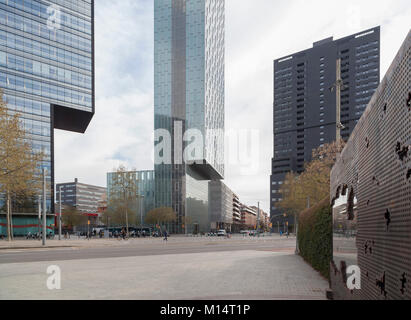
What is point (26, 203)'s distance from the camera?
7131 centimetres

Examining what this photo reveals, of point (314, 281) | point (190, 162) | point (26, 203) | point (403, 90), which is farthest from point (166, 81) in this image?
point (403, 90)

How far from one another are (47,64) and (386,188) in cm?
8556

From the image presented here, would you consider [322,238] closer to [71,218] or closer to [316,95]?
[71,218]

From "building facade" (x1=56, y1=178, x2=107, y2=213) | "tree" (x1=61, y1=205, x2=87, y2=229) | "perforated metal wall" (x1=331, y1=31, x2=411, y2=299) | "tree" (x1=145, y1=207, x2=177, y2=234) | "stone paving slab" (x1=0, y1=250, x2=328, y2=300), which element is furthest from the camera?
"building facade" (x1=56, y1=178, x2=107, y2=213)

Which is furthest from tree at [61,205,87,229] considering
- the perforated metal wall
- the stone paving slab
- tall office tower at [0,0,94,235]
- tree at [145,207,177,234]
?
the perforated metal wall

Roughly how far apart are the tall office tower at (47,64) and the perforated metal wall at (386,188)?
248 ft

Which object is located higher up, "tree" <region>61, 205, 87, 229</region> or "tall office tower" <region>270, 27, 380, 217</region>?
"tall office tower" <region>270, 27, 380, 217</region>

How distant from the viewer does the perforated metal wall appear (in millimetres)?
3035

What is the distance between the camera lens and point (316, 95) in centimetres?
13812

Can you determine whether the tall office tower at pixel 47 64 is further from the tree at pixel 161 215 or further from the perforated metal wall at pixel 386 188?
the perforated metal wall at pixel 386 188

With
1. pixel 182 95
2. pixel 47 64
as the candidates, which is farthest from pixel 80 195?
pixel 182 95

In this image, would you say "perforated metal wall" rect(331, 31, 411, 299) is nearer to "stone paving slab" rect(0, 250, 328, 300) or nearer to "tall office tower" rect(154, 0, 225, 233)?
"stone paving slab" rect(0, 250, 328, 300)

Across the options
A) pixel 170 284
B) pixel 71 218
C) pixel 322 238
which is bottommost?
pixel 71 218

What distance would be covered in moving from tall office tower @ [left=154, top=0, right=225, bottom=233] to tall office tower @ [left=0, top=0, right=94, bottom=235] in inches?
733
